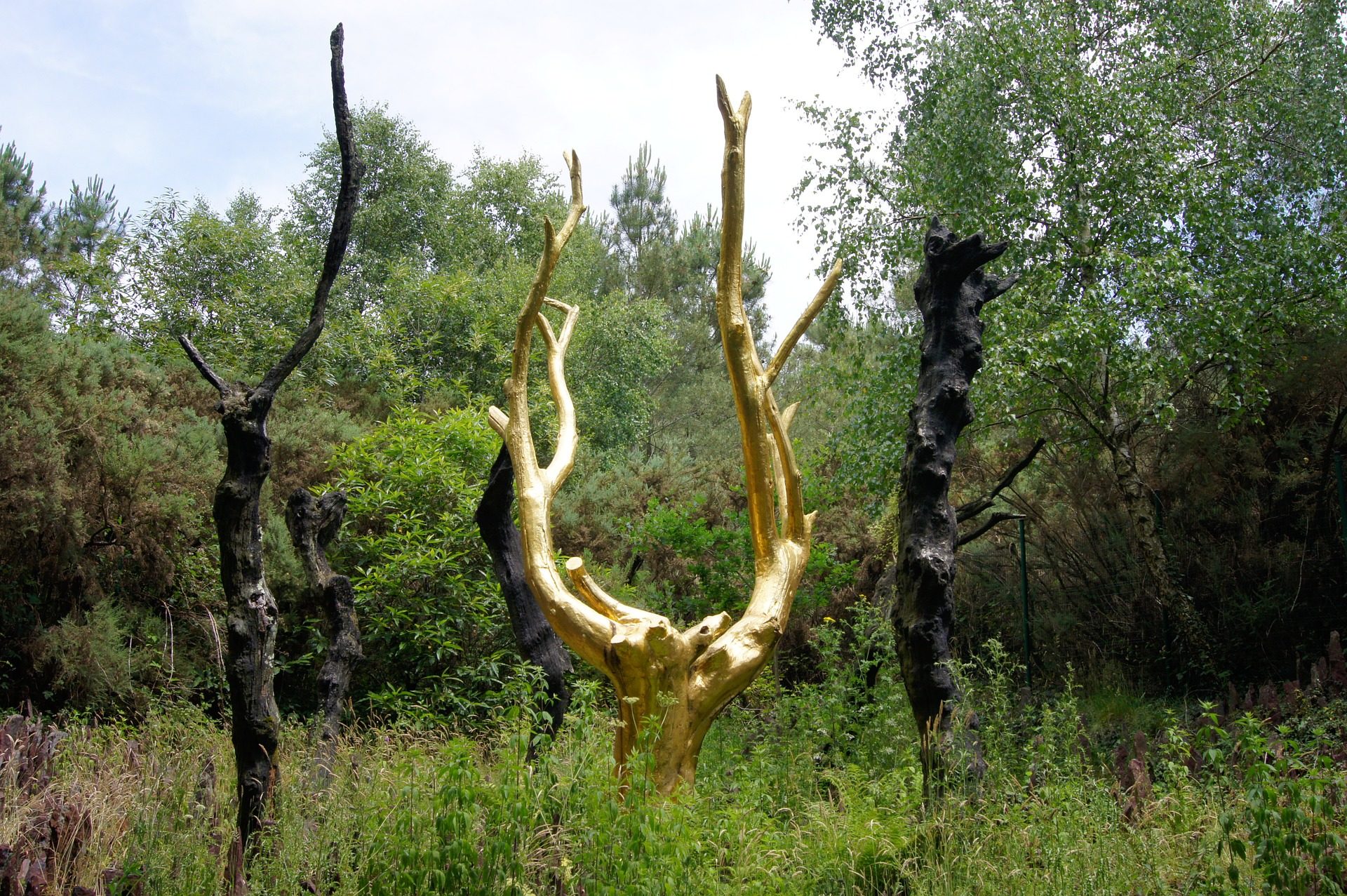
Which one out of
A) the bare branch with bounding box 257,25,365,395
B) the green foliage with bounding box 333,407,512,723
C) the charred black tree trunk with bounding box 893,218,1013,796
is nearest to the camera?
the charred black tree trunk with bounding box 893,218,1013,796

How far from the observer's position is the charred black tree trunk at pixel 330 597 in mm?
4863

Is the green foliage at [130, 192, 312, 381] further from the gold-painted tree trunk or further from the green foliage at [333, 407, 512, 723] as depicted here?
the gold-painted tree trunk

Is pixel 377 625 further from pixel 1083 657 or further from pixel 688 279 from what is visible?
pixel 688 279

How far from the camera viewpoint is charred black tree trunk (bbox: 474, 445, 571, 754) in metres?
5.20

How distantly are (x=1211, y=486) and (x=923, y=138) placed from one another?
425cm

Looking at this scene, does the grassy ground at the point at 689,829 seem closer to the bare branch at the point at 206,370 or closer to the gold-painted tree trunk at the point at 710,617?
the gold-painted tree trunk at the point at 710,617

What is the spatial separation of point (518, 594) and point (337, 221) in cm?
233

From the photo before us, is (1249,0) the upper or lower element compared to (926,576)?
upper

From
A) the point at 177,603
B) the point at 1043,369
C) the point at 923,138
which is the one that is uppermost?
the point at 923,138

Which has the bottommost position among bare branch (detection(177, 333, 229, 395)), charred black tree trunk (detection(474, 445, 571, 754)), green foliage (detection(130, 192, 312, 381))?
charred black tree trunk (detection(474, 445, 571, 754))

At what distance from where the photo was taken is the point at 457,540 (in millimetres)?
7297

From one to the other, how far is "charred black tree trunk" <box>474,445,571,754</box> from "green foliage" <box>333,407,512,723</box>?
1.44m

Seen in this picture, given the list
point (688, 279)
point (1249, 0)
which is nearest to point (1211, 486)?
point (1249, 0)

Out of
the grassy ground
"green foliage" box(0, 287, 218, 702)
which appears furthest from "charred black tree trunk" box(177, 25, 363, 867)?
"green foliage" box(0, 287, 218, 702)
